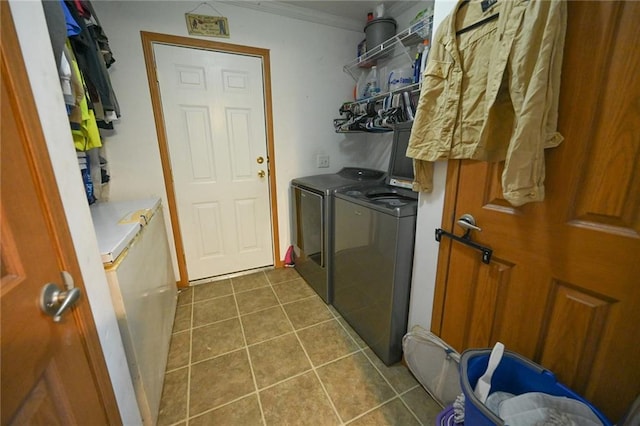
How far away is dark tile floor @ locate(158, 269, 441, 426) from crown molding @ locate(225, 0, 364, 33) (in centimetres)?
244

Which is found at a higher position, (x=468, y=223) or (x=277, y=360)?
(x=468, y=223)

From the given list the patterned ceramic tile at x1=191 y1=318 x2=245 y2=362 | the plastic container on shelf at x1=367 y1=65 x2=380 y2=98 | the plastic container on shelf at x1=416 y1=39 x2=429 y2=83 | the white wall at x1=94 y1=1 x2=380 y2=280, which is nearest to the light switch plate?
the white wall at x1=94 y1=1 x2=380 y2=280

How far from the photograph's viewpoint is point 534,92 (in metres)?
0.67

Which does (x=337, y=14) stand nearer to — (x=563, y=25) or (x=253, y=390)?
(x=563, y=25)

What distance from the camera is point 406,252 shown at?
1.28m

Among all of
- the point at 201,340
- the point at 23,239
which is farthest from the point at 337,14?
the point at 201,340

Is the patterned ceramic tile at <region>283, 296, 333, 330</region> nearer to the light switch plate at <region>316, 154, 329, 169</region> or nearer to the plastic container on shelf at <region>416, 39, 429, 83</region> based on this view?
the light switch plate at <region>316, 154, 329, 169</region>

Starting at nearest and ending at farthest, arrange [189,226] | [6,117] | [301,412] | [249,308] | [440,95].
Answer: [6,117], [440,95], [301,412], [249,308], [189,226]

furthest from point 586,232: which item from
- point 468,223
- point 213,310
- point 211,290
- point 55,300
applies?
point 211,290

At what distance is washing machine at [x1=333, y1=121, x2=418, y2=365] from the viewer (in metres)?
1.27

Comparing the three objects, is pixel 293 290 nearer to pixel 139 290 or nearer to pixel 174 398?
pixel 174 398

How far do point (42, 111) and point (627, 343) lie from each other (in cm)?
158

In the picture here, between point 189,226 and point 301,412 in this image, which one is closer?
point 301,412

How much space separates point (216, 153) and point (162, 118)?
461 millimetres
